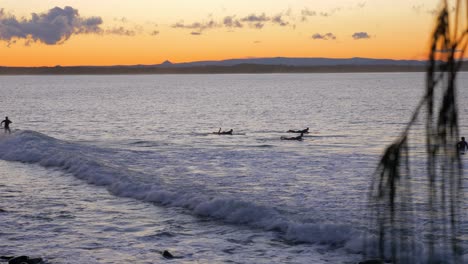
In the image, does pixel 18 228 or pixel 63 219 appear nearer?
pixel 18 228

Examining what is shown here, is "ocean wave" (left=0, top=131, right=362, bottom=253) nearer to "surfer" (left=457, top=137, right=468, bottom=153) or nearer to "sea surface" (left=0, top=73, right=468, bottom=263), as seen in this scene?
"sea surface" (left=0, top=73, right=468, bottom=263)

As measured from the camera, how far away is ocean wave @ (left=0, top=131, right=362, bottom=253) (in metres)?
16.5

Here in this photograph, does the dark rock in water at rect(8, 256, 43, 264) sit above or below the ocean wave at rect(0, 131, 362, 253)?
above

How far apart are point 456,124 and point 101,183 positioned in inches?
957

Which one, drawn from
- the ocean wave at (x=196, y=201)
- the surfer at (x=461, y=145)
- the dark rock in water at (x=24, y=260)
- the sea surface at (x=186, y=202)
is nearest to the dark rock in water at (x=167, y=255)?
the sea surface at (x=186, y=202)

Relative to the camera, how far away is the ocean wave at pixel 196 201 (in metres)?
16.5

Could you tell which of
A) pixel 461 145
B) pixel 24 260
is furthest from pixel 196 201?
pixel 461 145

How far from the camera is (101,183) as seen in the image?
25.3 meters

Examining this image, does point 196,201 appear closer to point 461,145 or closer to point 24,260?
point 24,260

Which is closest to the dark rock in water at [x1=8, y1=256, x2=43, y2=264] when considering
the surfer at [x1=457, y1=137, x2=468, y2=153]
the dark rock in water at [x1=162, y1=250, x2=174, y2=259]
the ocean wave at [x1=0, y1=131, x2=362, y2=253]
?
the dark rock in water at [x1=162, y1=250, x2=174, y2=259]

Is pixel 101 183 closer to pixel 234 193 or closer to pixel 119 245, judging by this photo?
pixel 234 193

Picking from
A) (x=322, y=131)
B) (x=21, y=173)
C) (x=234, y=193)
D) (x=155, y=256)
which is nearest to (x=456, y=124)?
(x=155, y=256)

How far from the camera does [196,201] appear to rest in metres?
21.0

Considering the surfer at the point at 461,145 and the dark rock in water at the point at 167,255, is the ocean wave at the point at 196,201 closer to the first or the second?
the dark rock in water at the point at 167,255
